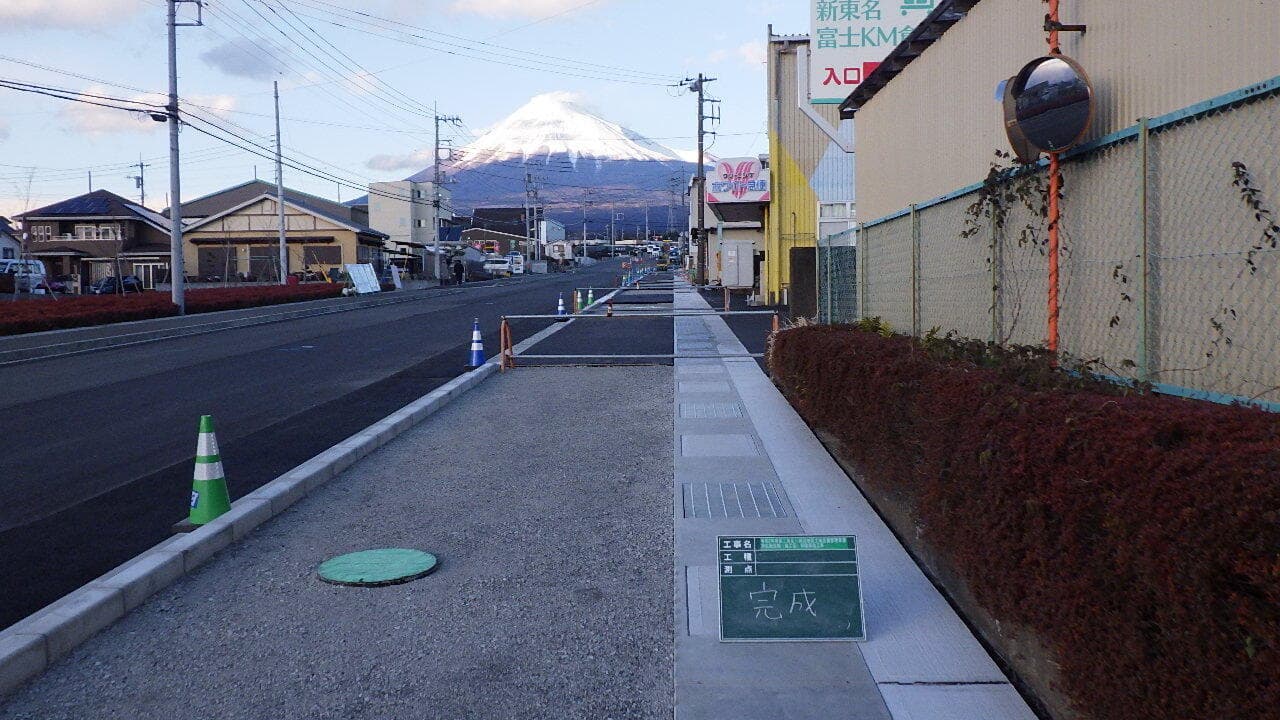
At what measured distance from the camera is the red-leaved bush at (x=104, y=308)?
27800 mm

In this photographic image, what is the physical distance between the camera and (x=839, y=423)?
863 cm

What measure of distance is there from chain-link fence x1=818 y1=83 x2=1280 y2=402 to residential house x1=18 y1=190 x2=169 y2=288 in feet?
232

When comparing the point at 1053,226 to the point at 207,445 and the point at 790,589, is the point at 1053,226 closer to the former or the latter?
the point at 790,589

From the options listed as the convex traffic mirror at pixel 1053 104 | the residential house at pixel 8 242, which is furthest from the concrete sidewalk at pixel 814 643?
the residential house at pixel 8 242

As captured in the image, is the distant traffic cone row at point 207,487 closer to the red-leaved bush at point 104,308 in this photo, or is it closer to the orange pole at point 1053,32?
the orange pole at point 1053,32

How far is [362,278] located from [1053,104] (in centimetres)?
5700

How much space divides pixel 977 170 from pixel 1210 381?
4168 millimetres

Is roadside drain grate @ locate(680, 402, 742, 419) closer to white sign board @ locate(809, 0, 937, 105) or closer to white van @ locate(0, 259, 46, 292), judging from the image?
white sign board @ locate(809, 0, 937, 105)

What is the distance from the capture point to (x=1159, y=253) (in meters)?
5.21

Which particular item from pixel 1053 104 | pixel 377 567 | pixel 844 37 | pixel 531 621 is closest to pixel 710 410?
pixel 844 37

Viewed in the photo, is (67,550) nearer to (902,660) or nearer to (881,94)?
(902,660)

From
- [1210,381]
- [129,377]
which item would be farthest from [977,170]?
[129,377]

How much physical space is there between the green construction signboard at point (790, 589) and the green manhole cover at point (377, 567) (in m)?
2.05

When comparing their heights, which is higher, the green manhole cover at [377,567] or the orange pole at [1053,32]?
the orange pole at [1053,32]
